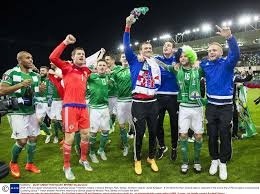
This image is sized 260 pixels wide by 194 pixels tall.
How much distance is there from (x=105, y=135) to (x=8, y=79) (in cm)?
218

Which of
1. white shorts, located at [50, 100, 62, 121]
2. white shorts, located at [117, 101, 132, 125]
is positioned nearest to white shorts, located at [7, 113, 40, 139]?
white shorts, located at [117, 101, 132, 125]

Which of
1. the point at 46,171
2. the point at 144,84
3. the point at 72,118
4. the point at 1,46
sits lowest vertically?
the point at 46,171

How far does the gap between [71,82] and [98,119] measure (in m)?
1.18

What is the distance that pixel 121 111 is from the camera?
7203 millimetres

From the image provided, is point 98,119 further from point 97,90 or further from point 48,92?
point 48,92

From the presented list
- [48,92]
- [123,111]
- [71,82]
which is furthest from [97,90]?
[48,92]

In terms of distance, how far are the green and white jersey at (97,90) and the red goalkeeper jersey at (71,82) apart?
773 millimetres

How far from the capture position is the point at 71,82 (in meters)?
5.69

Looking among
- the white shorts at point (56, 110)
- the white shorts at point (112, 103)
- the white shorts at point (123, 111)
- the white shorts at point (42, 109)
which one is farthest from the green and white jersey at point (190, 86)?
the white shorts at point (42, 109)

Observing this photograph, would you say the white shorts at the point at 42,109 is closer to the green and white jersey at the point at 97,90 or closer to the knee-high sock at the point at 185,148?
the green and white jersey at the point at 97,90

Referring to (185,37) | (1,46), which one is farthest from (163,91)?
(185,37)

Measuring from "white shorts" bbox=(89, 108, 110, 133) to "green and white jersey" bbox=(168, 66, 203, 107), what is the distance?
153cm

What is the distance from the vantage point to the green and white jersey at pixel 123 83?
7.23 meters

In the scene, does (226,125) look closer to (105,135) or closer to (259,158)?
(259,158)
